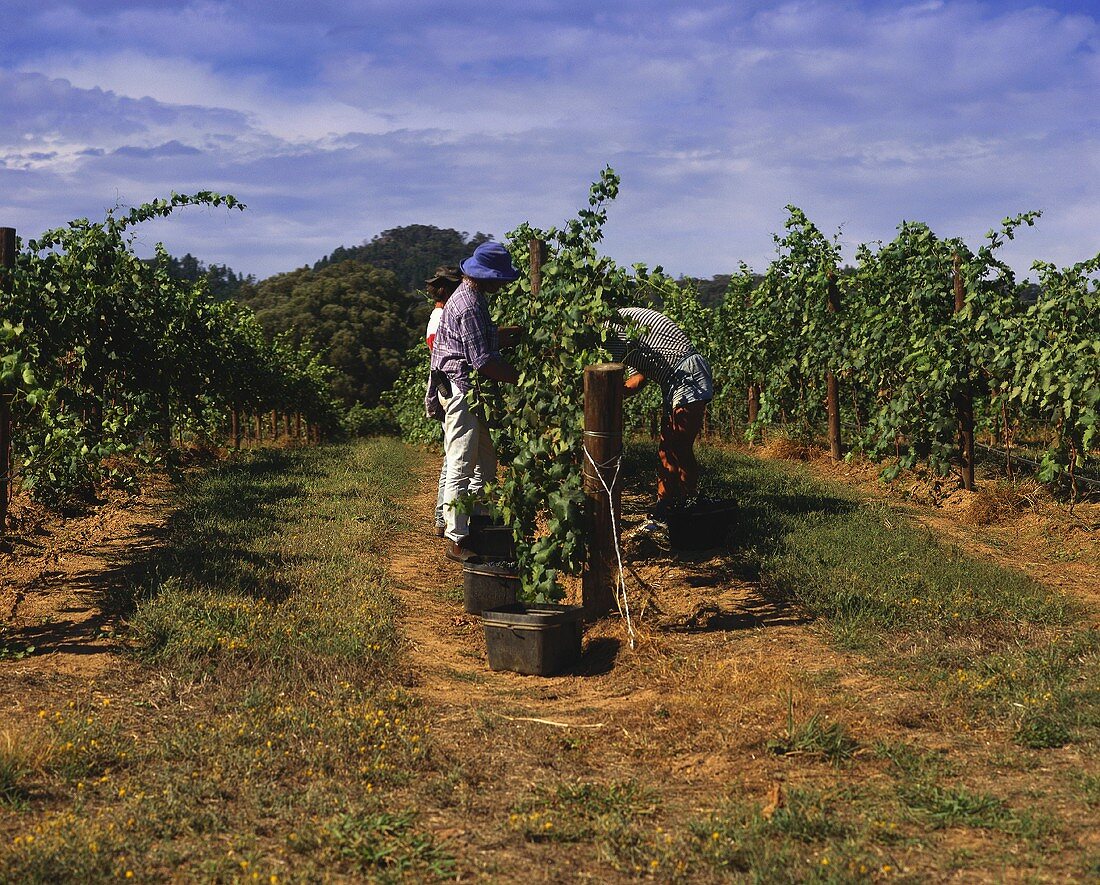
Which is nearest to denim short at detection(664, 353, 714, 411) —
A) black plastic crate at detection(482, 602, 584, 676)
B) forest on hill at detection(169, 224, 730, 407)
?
black plastic crate at detection(482, 602, 584, 676)

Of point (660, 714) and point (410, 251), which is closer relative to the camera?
point (660, 714)

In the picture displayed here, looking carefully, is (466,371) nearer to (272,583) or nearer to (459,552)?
(459,552)

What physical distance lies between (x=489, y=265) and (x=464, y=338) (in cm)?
50

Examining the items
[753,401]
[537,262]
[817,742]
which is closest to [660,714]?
[817,742]

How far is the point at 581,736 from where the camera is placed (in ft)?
13.6

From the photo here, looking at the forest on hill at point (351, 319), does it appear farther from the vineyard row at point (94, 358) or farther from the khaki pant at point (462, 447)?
the khaki pant at point (462, 447)

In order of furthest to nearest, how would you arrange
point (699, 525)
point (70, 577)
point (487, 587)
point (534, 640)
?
point (699, 525), point (70, 577), point (487, 587), point (534, 640)

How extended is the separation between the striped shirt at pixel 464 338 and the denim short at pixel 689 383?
62.6 inches

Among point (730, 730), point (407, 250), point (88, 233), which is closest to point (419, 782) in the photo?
point (730, 730)

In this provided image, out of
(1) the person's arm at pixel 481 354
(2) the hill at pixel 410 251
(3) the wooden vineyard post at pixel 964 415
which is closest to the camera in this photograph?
(1) the person's arm at pixel 481 354

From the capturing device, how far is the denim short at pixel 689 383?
7.41 m

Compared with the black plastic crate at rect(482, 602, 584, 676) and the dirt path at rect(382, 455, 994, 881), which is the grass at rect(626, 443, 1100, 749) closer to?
the dirt path at rect(382, 455, 994, 881)

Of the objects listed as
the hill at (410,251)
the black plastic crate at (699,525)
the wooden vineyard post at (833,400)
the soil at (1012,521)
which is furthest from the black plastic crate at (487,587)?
the hill at (410,251)

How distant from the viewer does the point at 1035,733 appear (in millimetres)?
3881
